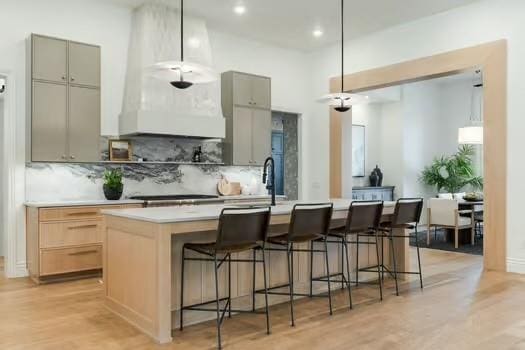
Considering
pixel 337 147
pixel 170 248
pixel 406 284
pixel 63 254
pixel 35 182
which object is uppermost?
pixel 337 147

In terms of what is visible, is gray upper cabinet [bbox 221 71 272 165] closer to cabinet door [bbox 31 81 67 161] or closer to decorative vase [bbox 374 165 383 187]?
cabinet door [bbox 31 81 67 161]

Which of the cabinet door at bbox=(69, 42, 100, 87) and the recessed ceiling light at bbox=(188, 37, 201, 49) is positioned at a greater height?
the recessed ceiling light at bbox=(188, 37, 201, 49)

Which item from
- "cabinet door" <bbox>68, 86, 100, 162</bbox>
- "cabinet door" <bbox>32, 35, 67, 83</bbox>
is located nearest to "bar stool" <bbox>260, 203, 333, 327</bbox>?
"cabinet door" <bbox>68, 86, 100, 162</bbox>

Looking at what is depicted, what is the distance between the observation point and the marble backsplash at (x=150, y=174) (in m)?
5.48

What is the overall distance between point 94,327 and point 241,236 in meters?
1.36

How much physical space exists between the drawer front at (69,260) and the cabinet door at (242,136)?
2.50 m

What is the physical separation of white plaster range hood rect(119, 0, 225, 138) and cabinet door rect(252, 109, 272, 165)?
2.63ft

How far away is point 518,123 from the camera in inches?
215

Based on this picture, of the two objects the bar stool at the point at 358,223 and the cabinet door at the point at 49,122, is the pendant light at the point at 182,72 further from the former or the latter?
the cabinet door at the point at 49,122

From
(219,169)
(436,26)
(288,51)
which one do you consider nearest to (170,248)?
(219,169)

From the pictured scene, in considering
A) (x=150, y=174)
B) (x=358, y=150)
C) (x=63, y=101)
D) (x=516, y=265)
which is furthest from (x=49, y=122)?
(x=358, y=150)

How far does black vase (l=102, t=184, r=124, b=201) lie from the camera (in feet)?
18.2

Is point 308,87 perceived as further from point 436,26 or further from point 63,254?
point 63,254

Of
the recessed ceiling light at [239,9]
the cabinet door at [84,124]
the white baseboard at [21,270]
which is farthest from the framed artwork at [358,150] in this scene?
the white baseboard at [21,270]
